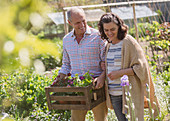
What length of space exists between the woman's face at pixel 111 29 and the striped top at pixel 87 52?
18cm

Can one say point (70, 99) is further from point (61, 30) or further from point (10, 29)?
point (61, 30)

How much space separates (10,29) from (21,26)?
0.06 feet

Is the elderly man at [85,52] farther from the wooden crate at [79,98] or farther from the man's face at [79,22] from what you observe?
the wooden crate at [79,98]

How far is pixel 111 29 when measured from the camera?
223cm

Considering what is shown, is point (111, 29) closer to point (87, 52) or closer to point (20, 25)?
point (87, 52)

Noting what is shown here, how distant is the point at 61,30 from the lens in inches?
758

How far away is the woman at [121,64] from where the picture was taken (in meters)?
2.21

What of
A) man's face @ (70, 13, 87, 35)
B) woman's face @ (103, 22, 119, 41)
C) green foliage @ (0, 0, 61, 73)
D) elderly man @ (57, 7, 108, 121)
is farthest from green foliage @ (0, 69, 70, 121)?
green foliage @ (0, 0, 61, 73)

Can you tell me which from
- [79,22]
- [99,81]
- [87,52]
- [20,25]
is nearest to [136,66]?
[99,81]

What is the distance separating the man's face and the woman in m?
0.15

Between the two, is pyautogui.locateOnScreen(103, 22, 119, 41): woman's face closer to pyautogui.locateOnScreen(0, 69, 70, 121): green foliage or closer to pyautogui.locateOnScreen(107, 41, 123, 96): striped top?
pyautogui.locateOnScreen(107, 41, 123, 96): striped top

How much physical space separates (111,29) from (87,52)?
12.6 inches

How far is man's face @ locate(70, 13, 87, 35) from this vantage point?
2250mm

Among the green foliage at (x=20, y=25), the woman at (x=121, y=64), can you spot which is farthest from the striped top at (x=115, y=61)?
the green foliage at (x=20, y=25)
